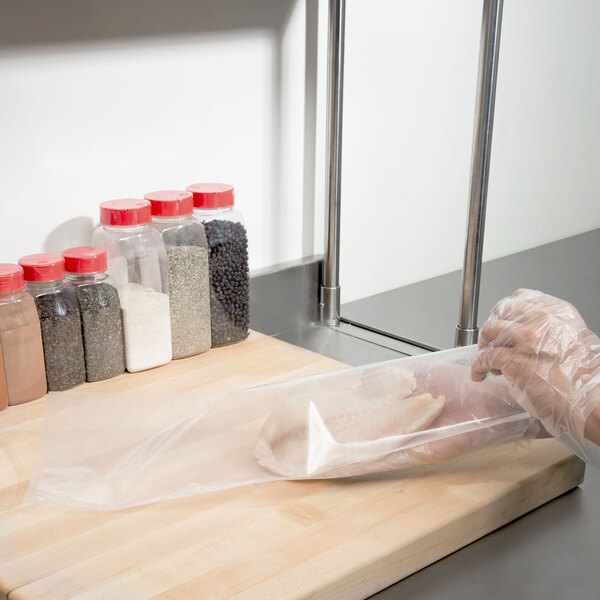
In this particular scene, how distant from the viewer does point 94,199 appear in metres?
1.10

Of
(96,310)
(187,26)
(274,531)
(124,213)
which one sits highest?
(187,26)

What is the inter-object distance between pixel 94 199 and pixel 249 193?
25 cm

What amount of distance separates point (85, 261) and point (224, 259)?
0.68 ft

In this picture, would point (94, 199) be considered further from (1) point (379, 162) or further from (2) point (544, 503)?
(2) point (544, 503)

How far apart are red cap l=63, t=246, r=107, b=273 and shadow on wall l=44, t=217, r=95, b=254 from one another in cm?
8

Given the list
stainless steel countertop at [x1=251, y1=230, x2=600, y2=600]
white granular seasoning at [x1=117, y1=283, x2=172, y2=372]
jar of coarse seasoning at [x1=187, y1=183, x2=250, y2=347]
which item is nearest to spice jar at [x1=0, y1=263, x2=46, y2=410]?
white granular seasoning at [x1=117, y1=283, x2=172, y2=372]

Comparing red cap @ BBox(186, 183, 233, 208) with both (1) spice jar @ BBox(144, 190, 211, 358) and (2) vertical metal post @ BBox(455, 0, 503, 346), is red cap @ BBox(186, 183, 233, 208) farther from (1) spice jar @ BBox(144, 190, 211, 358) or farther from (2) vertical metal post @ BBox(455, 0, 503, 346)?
(2) vertical metal post @ BBox(455, 0, 503, 346)

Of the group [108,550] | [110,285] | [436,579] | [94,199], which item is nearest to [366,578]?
[436,579]

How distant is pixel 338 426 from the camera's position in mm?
809

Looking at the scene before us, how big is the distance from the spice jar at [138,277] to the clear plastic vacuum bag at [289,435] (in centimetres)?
16

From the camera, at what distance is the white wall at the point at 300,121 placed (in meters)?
1.04

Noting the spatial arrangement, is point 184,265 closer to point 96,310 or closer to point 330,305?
point 96,310

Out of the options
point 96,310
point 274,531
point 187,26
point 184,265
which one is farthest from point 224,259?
point 274,531

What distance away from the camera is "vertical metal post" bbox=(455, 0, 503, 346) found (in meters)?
1.05
